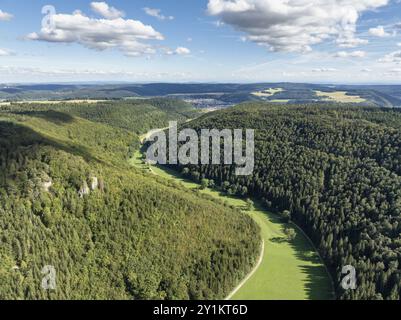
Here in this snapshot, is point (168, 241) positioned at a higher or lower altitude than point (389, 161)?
lower

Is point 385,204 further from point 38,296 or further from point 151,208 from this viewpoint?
point 38,296

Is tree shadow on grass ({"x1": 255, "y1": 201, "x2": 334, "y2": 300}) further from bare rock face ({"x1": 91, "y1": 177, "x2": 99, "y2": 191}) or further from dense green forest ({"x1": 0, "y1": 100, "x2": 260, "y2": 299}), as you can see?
bare rock face ({"x1": 91, "y1": 177, "x2": 99, "y2": 191})

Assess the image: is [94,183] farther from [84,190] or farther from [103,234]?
[103,234]

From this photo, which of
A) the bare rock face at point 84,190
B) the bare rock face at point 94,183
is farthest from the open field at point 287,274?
the bare rock face at point 94,183

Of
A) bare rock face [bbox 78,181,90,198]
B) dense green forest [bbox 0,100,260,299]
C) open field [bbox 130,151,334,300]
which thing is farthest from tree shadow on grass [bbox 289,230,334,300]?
bare rock face [bbox 78,181,90,198]
